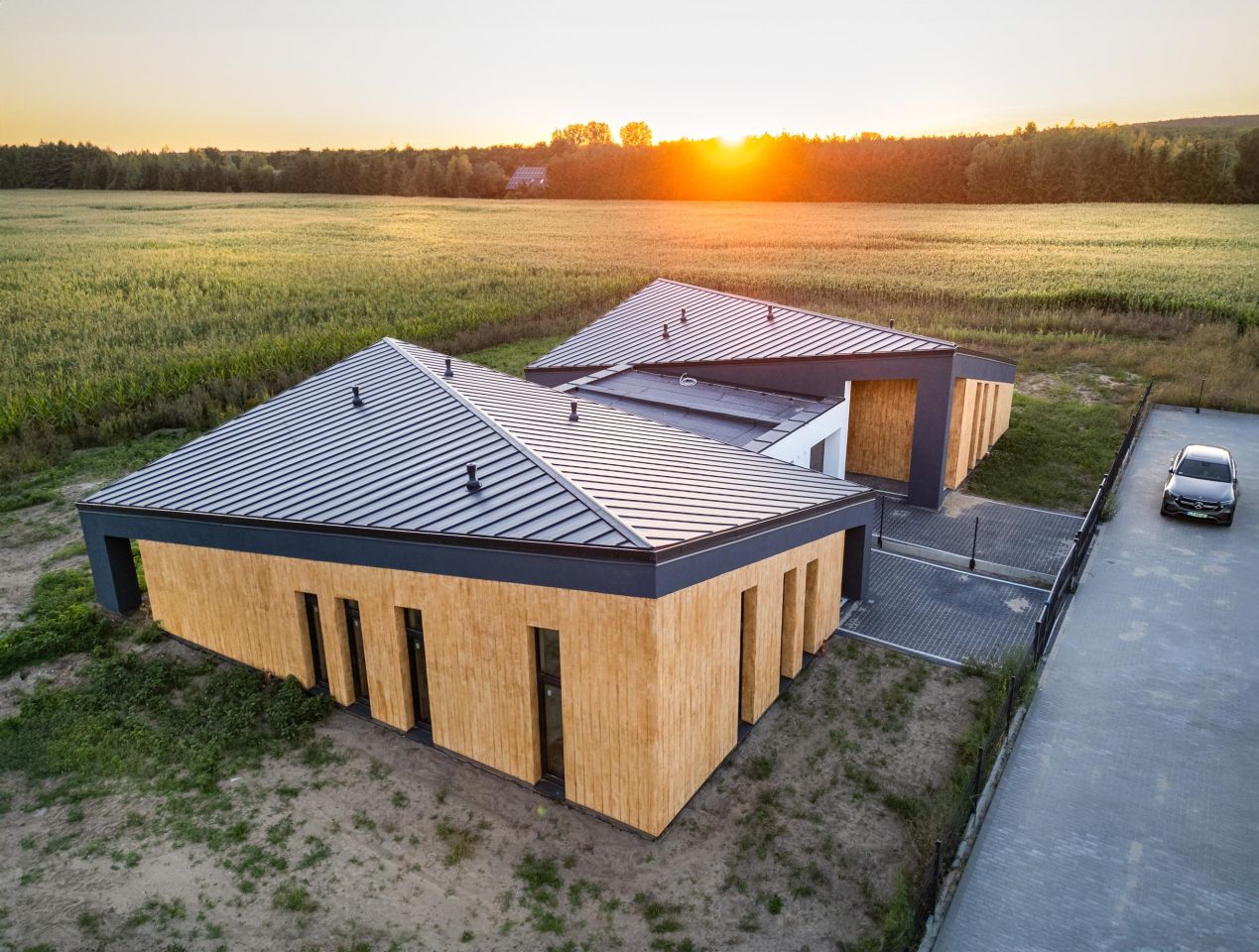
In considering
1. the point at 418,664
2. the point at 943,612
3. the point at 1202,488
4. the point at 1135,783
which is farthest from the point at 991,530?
the point at 418,664

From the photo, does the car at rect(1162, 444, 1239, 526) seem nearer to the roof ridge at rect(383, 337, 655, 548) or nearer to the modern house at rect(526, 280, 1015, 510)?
the modern house at rect(526, 280, 1015, 510)

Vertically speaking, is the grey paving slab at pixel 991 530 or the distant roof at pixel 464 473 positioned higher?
the distant roof at pixel 464 473

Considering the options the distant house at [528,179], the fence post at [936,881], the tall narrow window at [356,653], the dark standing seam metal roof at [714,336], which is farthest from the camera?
the distant house at [528,179]

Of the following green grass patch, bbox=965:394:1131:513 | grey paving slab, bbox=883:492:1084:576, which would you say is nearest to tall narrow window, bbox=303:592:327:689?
grey paving slab, bbox=883:492:1084:576

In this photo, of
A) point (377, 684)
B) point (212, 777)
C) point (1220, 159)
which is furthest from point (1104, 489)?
point (1220, 159)

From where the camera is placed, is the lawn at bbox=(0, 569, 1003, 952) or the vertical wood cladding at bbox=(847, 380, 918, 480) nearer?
the lawn at bbox=(0, 569, 1003, 952)

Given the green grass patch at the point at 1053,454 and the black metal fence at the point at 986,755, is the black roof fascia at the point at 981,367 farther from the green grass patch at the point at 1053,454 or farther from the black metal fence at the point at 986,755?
the black metal fence at the point at 986,755

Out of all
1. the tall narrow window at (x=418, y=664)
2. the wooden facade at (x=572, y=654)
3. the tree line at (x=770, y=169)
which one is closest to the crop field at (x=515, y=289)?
the tree line at (x=770, y=169)
